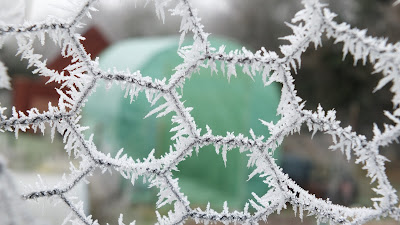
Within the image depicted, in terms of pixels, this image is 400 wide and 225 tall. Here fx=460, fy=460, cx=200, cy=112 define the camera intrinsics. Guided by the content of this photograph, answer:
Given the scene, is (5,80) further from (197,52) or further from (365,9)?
(365,9)

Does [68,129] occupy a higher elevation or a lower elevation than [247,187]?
lower

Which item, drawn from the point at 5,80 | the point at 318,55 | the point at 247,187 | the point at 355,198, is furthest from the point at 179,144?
the point at 318,55

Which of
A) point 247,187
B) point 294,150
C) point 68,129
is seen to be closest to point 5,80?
point 68,129

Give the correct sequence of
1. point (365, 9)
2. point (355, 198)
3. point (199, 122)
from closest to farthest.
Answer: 1. point (199, 122)
2. point (355, 198)
3. point (365, 9)

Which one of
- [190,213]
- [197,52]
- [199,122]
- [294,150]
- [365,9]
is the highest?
[365,9]

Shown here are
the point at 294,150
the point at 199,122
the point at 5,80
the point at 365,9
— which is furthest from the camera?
the point at 365,9

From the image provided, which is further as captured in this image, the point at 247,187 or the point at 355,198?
the point at 355,198
